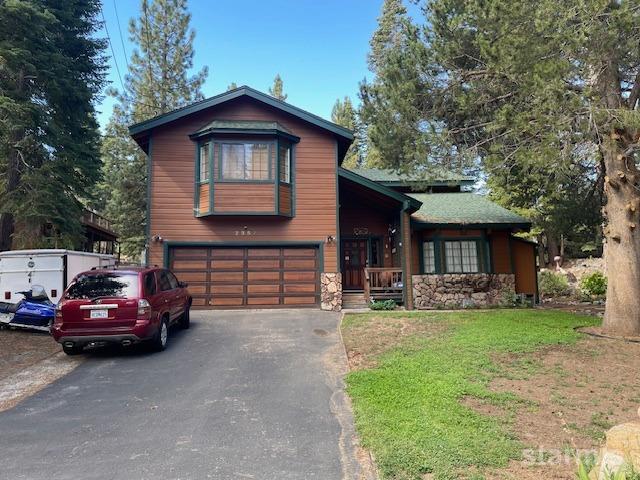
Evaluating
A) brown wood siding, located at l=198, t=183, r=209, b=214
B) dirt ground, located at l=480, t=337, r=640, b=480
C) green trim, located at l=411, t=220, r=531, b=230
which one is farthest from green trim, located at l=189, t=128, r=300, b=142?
dirt ground, located at l=480, t=337, r=640, b=480

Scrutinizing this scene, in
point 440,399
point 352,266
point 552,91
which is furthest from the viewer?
point 352,266

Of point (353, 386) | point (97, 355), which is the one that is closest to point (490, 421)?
point (353, 386)

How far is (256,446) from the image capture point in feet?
13.1

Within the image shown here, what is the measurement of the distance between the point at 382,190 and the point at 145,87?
22317mm

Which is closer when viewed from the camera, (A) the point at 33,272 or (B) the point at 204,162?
(A) the point at 33,272

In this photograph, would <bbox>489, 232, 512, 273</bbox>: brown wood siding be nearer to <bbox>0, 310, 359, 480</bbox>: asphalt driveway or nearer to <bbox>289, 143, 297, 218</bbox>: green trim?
<bbox>289, 143, 297, 218</bbox>: green trim

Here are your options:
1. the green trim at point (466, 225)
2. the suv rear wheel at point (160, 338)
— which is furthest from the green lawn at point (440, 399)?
the green trim at point (466, 225)

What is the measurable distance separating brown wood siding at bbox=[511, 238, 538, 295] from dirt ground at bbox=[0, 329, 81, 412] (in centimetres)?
1468

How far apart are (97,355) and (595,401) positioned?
27.0ft

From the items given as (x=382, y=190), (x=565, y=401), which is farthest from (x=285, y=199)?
(x=565, y=401)

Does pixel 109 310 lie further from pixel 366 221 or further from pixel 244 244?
pixel 366 221

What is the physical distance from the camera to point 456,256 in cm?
1511

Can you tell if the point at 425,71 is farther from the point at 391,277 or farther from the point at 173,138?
the point at 173,138

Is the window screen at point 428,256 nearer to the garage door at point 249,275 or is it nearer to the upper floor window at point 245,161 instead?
the garage door at point 249,275
